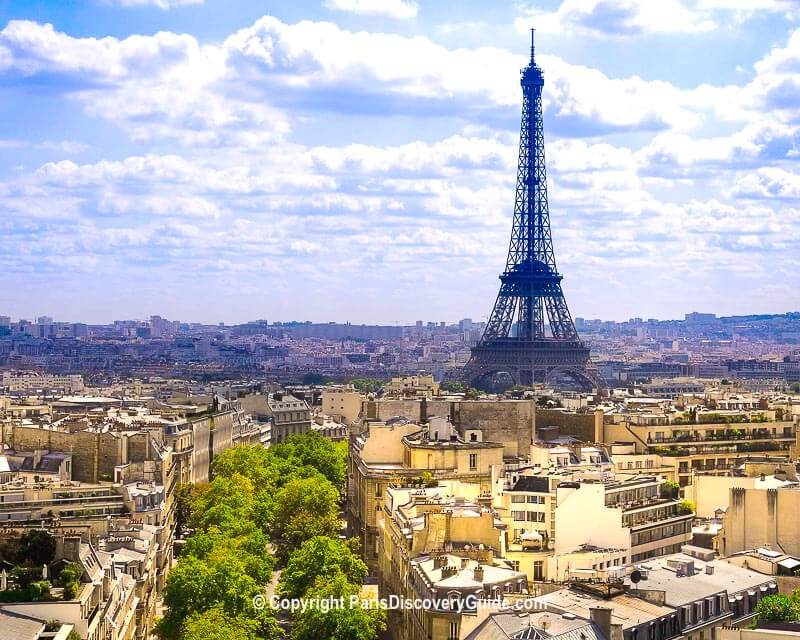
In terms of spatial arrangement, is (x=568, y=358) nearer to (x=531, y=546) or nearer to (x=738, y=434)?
(x=738, y=434)

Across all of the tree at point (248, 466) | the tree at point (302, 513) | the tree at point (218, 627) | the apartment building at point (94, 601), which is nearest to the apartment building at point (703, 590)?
the tree at point (218, 627)

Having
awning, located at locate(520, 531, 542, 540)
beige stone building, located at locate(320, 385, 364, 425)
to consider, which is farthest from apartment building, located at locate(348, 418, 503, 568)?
beige stone building, located at locate(320, 385, 364, 425)

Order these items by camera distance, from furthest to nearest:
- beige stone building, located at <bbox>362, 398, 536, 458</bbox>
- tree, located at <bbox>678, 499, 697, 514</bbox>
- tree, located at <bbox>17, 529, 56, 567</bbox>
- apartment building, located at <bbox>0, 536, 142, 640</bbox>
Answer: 1. beige stone building, located at <bbox>362, 398, 536, 458</bbox>
2. tree, located at <bbox>678, 499, 697, 514</bbox>
3. tree, located at <bbox>17, 529, 56, 567</bbox>
4. apartment building, located at <bbox>0, 536, 142, 640</bbox>

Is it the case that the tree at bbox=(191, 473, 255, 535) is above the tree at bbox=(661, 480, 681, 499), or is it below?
below

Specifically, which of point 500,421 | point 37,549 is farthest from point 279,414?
point 37,549

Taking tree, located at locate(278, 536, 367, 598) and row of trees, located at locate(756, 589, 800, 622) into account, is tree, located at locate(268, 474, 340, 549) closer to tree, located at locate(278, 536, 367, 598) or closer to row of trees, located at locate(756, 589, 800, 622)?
tree, located at locate(278, 536, 367, 598)
